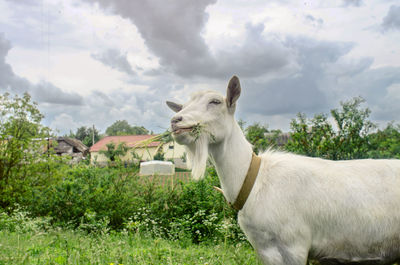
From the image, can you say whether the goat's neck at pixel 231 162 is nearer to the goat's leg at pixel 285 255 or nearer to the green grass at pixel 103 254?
the goat's leg at pixel 285 255

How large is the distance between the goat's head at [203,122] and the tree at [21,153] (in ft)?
25.0

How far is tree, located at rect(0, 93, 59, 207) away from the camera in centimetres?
908

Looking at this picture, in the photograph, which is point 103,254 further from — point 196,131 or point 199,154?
point 196,131

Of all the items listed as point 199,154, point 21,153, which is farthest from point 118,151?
point 199,154

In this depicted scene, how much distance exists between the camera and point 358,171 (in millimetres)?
2846

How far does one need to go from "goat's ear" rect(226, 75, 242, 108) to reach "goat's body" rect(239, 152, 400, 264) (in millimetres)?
814

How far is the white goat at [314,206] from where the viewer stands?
2.65 metres

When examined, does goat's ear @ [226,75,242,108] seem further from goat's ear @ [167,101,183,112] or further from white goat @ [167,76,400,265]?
goat's ear @ [167,101,183,112]

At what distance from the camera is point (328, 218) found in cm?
268

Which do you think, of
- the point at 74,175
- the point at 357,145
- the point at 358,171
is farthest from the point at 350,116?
the point at 74,175

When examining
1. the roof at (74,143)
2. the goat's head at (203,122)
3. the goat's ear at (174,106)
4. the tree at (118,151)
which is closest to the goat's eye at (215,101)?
the goat's head at (203,122)

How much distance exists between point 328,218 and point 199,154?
47.4 inches

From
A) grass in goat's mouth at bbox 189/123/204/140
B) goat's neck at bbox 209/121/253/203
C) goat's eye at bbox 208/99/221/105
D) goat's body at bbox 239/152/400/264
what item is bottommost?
goat's body at bbox 239/152/400/264

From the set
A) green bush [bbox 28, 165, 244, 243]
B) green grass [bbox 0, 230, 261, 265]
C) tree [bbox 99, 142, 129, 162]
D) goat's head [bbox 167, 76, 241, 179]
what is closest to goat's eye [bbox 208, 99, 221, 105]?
goat's head [bbox 167, 76, 241, 179]
